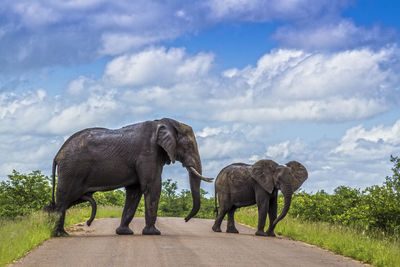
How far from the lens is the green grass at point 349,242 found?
13765 millimetres

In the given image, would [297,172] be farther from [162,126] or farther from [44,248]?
[44,248]

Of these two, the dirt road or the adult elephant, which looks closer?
the dirt road

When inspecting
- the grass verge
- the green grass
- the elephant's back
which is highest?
the elephant's back

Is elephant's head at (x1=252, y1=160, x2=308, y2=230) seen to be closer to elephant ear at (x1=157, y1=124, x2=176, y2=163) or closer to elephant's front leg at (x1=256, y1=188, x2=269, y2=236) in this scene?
elephant's front leg at (x1=256, y1=188, x2=269, y2=236)

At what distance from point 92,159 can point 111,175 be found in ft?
2.42

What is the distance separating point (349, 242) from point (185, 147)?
19.4 ft

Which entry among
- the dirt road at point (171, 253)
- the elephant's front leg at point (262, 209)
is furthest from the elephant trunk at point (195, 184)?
the elephant's front leg at point (262, 209)

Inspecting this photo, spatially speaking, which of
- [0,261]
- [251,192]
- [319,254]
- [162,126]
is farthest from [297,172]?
[0,261]

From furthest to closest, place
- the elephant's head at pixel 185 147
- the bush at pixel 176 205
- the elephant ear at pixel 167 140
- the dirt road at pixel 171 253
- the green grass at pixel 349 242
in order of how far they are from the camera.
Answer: the bush at pixel 176 205 < the elephant's head at pixel 185 147 < the elephant ear at pixel 167 140 < the green grass at pixel 349 242 < the dirt road at pixel 171 253

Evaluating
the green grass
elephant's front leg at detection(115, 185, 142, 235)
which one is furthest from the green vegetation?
elephant's front leg at detection(115, 185, 142, 235)

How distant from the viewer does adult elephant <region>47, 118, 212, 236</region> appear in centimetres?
1853

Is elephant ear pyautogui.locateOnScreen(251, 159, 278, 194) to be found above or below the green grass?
above

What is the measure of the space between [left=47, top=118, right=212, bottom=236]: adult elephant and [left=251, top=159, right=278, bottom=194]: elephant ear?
2733mm

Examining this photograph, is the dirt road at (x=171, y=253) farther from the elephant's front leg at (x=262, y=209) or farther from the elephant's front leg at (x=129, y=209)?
the elephant's front leg at (x=262, y=209)
